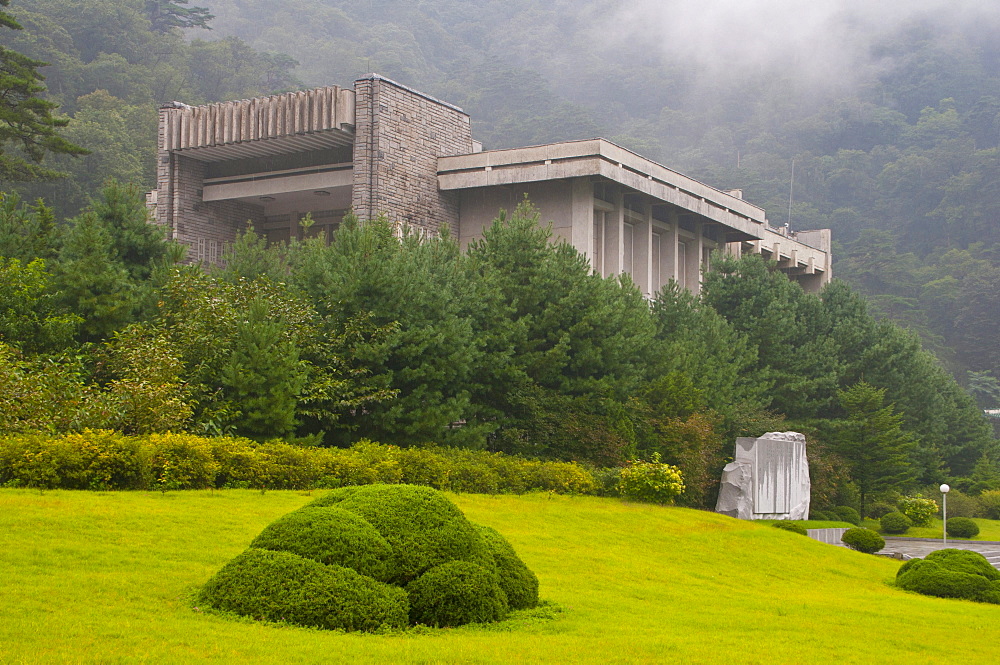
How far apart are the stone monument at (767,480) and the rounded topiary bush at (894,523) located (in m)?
6.95

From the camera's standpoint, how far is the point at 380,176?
3328 cm

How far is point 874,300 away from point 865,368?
48328 millimetres

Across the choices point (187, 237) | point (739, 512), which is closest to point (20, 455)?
point (739, 512)

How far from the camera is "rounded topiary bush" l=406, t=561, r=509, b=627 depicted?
8.66m

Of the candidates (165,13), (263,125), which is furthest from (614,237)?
(165,13)

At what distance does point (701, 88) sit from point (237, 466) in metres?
121

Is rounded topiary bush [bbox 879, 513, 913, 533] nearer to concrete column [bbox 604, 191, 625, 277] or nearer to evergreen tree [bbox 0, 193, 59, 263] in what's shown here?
concrete column [bbox 604, 191, 625, 277]

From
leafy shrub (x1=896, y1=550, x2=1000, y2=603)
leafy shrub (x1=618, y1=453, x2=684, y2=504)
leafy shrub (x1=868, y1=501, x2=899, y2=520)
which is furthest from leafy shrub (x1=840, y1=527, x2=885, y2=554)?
leafy shrub (x1=868, y1=501, x2=899, y2=520)

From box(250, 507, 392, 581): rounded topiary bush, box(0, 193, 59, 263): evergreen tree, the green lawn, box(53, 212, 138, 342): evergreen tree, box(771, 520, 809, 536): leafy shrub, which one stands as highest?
box(0, 193, 59, 263): evergreen tree

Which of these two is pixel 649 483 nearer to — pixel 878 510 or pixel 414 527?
pixel 414 527

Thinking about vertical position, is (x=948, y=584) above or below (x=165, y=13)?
below

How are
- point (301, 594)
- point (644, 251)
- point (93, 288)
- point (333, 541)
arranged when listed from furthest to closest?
point (644, 251) < point (93, 288) < point (333, 541) < point (301, 594)

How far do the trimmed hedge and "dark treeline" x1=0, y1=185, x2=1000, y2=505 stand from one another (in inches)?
48.4

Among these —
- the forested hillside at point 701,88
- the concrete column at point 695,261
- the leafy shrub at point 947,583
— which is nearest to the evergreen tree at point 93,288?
the leafy shrub at point 947,583
